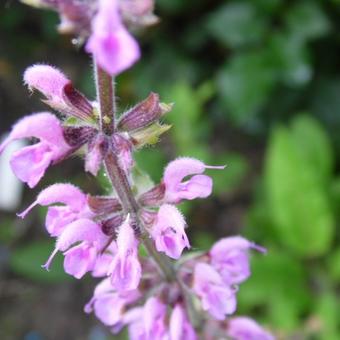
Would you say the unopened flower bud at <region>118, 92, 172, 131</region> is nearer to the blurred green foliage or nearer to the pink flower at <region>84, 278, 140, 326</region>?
the pink flower at <region>84, 278, 140, 326</region>

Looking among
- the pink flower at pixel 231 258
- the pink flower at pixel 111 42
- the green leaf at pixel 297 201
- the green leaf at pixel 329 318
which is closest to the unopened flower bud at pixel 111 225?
the pink flower at pixel 231 258

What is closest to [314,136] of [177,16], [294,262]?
[294,262]

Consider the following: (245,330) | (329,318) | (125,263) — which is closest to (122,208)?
(125,263)

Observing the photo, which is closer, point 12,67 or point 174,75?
point 174,75

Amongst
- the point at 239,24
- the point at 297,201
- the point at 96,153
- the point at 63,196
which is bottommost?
the point at 297,201

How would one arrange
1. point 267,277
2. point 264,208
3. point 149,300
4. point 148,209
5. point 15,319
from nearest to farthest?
point 148,209 < point 149,300 < point 267,277 < point 264,208 < point 15,319

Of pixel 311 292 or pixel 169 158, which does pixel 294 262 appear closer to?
pixel 311 292

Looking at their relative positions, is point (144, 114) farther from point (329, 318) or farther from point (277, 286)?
point (277, 286)
